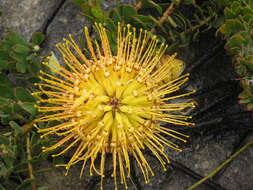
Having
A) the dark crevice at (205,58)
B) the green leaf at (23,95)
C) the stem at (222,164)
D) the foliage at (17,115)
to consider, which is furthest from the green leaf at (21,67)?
the stem at (222,164)

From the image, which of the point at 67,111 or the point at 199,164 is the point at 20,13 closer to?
the point at 67,111

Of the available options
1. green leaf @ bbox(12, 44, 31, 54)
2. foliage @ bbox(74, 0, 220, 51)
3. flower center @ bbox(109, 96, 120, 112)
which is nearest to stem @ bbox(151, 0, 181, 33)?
foliage @ bbox(74, 0, 220, 51)

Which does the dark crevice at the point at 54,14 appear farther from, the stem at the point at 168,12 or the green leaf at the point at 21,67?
the stem at the point at 168,12

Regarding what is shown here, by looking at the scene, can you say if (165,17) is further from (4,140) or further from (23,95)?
(4,140)

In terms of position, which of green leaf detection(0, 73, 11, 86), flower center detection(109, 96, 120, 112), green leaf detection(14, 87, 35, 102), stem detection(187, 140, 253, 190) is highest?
green leaf detection(0, 73, 11, 86)

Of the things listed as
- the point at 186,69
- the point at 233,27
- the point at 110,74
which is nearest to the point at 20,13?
the point at 110,74

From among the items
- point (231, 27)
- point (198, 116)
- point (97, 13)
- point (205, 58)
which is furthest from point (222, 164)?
point (97, 13)

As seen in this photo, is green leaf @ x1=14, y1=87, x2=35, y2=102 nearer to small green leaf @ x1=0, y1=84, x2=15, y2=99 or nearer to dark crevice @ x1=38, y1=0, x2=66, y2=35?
small green leaf @ x1=0, y1=84, x2=15, y2=99
